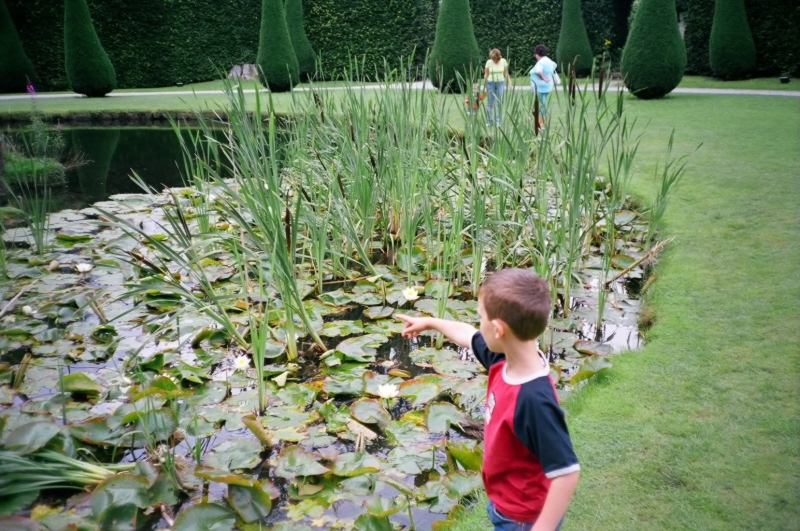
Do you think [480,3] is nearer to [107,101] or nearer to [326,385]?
[107,101]

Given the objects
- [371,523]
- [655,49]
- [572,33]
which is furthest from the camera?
[572,33]

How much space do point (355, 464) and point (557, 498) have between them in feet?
3.42

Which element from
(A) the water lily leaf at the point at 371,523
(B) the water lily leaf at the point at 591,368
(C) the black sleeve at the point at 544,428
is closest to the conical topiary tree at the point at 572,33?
(B) the water lily leaf at the point at 591,368

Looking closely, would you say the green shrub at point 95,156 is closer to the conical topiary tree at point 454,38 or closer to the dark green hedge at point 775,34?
the conical topiary tree at point 454,38

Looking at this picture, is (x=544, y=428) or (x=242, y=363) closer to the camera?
(x=544, y=428)

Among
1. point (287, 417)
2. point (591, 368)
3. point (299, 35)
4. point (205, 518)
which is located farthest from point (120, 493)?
point (299, 35)

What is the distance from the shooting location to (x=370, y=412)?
2424 millimetres

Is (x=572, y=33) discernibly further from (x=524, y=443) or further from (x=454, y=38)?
(x=524, y=443)

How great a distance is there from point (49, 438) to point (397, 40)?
16.3m

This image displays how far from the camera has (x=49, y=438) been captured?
80.5 inches

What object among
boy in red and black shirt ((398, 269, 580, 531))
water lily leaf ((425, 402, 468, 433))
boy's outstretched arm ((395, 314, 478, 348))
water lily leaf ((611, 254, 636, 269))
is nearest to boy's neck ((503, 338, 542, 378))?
boy in red and black shirt ((398, 269, 580, 531))

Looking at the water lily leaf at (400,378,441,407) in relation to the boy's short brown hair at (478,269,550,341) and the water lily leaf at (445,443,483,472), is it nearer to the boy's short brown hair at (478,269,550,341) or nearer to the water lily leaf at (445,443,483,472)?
the water lily leaf at (445,443,483,472)

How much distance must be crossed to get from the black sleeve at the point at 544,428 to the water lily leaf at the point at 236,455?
1.19 meters

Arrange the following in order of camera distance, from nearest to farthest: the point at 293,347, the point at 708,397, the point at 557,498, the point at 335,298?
the point at 557,498
the point at 708,397
the point at 293,347
the point at 335,298
